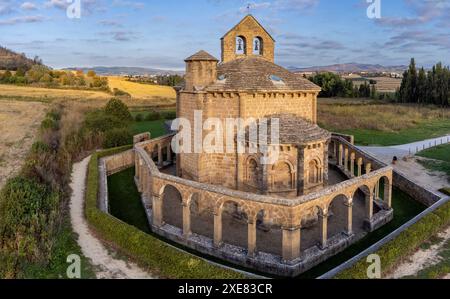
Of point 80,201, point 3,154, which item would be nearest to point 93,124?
point 3,154

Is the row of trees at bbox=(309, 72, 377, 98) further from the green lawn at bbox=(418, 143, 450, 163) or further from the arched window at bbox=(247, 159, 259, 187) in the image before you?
the arched window at bbox=(247, 159, 259, 187)

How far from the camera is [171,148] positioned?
3122cm

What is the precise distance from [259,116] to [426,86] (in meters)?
71.4

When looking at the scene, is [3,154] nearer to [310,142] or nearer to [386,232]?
[310,142]

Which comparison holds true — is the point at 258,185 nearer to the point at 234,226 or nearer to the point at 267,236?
the point at 234,226

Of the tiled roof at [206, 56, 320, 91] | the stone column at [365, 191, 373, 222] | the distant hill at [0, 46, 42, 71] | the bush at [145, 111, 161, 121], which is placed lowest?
the stone column at [365, 191, 373, 222]

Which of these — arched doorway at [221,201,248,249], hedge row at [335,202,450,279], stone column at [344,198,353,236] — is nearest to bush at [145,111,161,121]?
arched doorway at [221,201,248,249]

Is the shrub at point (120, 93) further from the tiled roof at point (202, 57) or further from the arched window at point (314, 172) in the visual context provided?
the arched window at point (314, 172)

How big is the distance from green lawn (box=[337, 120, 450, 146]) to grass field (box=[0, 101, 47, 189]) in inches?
1301

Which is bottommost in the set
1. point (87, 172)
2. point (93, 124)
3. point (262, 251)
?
point (262, 251)

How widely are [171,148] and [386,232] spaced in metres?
18.7

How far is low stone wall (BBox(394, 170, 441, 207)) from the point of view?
20.0 metres

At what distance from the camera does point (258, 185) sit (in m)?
19.2

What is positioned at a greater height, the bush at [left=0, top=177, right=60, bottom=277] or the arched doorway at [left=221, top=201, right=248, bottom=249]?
the bush at [left=0, top=177, right=60, bottom=277]
